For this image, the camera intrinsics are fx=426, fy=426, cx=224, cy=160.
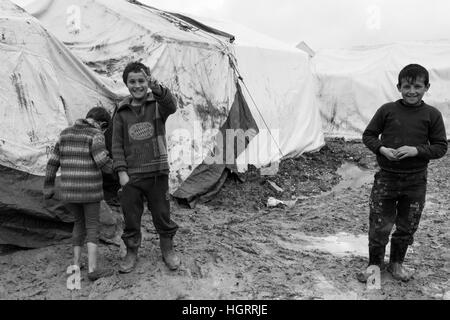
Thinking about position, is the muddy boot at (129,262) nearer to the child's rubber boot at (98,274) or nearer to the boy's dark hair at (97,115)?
the child's rubber boot at (98,274)

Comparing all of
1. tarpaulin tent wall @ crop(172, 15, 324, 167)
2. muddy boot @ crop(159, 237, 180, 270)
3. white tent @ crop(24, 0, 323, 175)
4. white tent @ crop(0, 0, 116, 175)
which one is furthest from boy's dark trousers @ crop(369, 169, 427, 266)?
tarpaulin tent wall @ crop(172, 15, 324, 167)

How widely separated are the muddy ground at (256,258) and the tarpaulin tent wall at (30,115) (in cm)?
25

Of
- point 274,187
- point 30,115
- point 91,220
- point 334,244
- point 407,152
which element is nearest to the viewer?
point 407,152

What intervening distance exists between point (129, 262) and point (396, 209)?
2111 millimetres

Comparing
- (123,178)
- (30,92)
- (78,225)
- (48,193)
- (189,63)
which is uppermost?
(189,63)

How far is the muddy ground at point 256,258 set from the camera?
3.13 metres

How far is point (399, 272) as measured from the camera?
3295mm

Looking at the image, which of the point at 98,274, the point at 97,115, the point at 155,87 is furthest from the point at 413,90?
the point at 98,274

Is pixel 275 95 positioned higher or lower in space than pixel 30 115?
higher

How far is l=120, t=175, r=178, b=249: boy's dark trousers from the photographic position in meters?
3.24

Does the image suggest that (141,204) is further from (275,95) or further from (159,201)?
(275,95)

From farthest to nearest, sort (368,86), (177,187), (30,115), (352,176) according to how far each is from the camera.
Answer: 1. (368,86)
2. (352,176)
3. (177,187)
4. (30,115)

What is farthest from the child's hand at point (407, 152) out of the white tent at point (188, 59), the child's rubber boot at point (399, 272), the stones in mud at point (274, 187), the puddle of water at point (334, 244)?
the stones in mud at point (274, 187)

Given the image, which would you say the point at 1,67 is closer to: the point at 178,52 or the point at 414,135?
the point at 178,52
